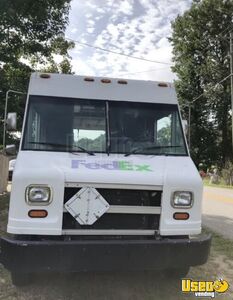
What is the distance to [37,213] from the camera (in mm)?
4914

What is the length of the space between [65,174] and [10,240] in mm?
946

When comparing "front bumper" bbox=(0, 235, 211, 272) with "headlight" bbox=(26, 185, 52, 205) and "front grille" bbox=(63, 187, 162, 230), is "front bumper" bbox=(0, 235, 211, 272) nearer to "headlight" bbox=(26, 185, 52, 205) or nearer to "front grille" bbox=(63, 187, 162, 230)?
"front grille" bbox=(63, 187, 162, 230)

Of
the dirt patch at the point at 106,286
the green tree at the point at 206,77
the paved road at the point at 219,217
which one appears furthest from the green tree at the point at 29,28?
the green tree at the point at 206,77

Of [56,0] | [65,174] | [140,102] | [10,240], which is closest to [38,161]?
[65,174]

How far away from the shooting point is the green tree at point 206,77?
156 feet

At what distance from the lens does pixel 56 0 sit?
10938mm

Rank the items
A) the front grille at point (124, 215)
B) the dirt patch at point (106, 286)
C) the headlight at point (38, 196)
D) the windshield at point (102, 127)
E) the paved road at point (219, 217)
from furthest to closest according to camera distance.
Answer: the paved road at point (219, 217) → the windshield at point (102, 127) → the dirt patch at point (106, 286) → the front grille at point (124, 215) → the headlight at point (38, 196)

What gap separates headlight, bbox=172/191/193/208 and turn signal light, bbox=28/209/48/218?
1.50 metres

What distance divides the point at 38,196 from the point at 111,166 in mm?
957

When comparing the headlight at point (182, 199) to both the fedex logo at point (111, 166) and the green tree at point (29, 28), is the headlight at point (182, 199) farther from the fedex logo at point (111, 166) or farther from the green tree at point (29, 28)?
the green tree at point (29, 28)

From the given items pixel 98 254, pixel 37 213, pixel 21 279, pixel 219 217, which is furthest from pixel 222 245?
pixel 37 213

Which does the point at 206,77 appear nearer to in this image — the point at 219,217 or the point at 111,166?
the point at 219,217

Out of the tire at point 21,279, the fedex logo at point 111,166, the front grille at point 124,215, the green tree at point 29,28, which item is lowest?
Result: the tire at point 21,279

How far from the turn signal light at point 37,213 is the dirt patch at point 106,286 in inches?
43.8
